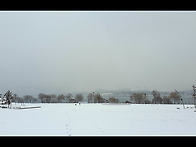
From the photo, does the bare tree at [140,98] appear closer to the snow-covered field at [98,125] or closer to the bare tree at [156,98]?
the bare tree at [156,98]

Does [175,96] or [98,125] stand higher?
[98,125]

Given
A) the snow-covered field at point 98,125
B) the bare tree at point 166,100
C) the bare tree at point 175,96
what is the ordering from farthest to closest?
the bare tree at point 166,100, the bare tree at point 175,96, the snow-covered field at point 98,125

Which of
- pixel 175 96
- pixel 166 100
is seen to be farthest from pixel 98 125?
pixel 166 100

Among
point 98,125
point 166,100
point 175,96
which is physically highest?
point 98,125

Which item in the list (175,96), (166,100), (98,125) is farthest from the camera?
(166,100)

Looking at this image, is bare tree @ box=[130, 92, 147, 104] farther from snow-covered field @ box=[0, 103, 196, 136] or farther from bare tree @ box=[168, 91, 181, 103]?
snow-covered field @ box=[0, 103, 196, 136]

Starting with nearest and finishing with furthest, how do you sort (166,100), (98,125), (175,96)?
1. (98,125)
2. (175,96)
3. (166,100)

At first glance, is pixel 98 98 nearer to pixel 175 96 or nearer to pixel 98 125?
pixel 175 96

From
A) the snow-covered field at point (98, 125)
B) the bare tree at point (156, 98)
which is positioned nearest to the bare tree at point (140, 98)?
the bare tree at point (156, 98)
